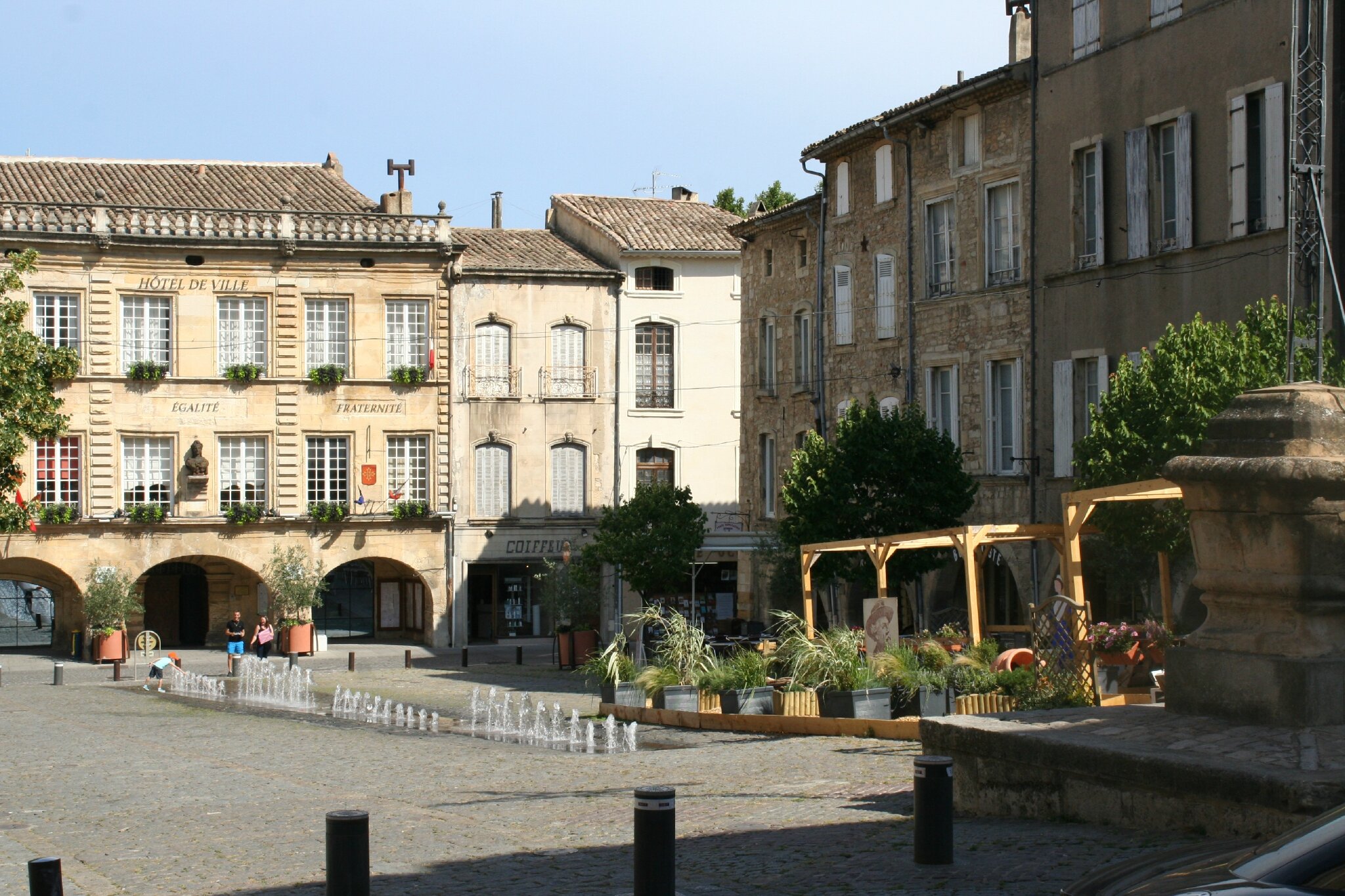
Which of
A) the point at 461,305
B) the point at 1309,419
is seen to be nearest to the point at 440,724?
the point at 1309,419

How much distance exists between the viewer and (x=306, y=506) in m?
39.2

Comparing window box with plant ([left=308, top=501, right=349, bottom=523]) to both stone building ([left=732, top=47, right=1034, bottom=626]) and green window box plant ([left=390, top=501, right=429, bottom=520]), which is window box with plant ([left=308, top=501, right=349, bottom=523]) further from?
stone building ([left=732, top=47, right=1034, bottom=626])

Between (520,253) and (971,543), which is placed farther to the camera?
(520,253)

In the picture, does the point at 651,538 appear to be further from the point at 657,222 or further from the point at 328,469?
the point at 657,222

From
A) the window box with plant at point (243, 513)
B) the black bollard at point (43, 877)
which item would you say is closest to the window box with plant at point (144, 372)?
the window box with plant at point (243, 513)

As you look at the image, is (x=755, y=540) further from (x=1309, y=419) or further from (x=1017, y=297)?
(x=1309, y=419)

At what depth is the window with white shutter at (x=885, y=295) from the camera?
30125 mm

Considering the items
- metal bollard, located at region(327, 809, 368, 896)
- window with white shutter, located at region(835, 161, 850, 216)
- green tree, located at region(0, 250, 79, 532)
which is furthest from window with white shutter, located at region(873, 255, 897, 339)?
metal bollard, located at region(327, 809, 368, 896)

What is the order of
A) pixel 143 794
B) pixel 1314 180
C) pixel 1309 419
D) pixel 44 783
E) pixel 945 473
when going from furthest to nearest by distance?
pixel 945 473, pixel 1314 180, pixel 44 783, pixel 143 794, pixel 1309 419

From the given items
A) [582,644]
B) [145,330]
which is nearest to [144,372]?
[145,330]

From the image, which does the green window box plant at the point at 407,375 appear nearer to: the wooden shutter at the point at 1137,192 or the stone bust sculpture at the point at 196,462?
the stone bust sculpture at the point at 196,462

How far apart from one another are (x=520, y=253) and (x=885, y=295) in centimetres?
1521

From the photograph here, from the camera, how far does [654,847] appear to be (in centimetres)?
740

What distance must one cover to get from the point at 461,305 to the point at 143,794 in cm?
2896
